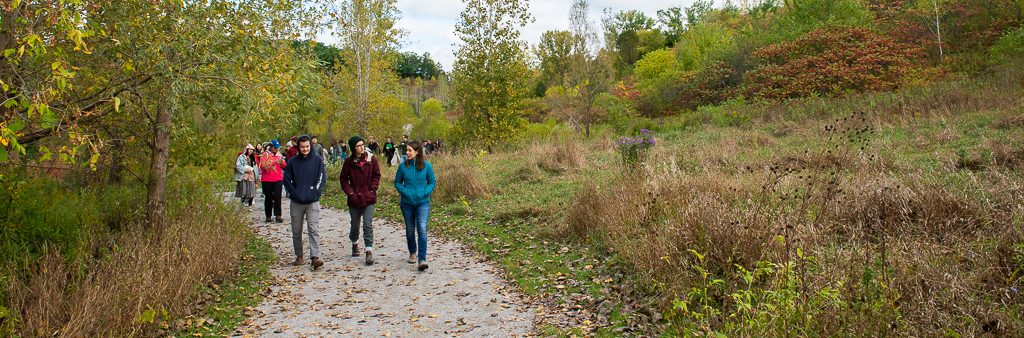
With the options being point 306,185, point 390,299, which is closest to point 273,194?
point 306,185

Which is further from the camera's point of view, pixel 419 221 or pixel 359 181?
pixel 359 181

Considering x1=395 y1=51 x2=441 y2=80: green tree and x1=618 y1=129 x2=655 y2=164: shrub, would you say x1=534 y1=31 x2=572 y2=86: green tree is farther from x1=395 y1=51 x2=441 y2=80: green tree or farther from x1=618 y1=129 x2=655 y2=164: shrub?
x1=395 y1=51 x2=441 y2=80: green tree

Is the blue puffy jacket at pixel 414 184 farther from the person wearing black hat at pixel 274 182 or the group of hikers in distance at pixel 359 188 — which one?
the person wearing black hat at pixel 274 182

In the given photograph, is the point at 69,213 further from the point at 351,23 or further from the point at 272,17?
the point at 351,23

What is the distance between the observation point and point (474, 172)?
15109 mm

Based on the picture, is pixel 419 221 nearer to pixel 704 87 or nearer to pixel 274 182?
pixel 274 182

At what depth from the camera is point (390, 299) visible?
708cm

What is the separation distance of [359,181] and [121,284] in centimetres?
355

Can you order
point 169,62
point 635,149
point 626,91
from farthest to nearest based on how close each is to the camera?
point 626,91 → point 635,149 → point 169,62

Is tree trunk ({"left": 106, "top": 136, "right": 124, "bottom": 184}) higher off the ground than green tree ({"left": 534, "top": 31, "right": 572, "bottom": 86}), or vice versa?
green tree ({"left": 534, "top": 31, "right": 572, "bottom": 86})

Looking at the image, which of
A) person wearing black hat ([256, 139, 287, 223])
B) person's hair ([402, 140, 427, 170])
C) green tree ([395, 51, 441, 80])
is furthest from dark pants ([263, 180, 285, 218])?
green tree ([395, 51, 441, 80])

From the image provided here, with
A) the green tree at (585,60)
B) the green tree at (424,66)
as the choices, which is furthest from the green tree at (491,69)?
the green tree at (424,66)

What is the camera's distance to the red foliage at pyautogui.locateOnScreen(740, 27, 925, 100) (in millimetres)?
25375

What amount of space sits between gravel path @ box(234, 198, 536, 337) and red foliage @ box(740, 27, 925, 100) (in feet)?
70.8
